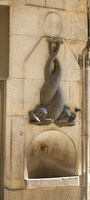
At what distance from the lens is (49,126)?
27.8 feet

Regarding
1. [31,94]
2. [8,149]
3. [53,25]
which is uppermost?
[53,25]

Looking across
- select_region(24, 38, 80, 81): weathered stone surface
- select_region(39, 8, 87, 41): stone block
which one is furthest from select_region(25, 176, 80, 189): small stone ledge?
select_region(39, 8, 87, 41): stone block

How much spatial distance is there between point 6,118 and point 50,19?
2.37 metres

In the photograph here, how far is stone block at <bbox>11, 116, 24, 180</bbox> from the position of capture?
8.16m

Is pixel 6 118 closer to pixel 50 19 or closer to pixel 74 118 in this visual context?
pixel 74 118

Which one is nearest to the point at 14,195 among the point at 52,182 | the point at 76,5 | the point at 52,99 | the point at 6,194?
the point at 6,194

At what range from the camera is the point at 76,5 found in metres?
8.85

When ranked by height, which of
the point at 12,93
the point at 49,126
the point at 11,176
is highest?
the point at 12,93

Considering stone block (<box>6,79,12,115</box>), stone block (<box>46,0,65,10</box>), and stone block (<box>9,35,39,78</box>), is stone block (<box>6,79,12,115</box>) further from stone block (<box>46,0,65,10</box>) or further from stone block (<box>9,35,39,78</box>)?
stone block (<box>46,0,65,10</box>)

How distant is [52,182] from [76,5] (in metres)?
3.96

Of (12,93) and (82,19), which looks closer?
(12,93)

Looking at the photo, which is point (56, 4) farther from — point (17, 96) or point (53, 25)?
point (17, 96)

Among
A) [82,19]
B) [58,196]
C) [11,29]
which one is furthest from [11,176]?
[82,19]

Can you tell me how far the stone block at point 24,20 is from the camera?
27.1 ft
